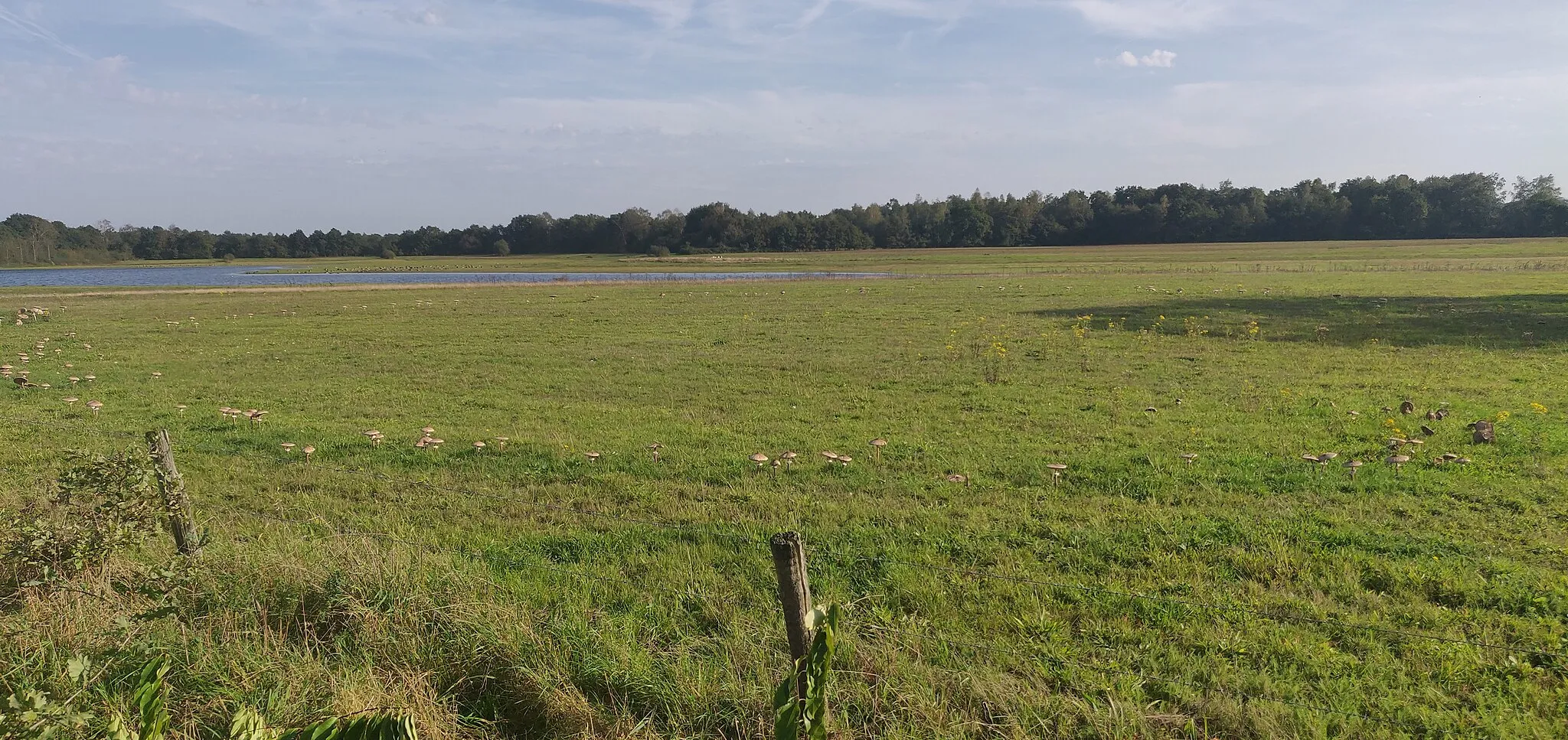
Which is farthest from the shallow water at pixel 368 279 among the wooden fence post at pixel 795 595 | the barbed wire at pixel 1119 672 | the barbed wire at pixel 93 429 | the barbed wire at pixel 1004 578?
the wooden fence post at pixel 795 595

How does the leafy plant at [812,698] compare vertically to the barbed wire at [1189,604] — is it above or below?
above

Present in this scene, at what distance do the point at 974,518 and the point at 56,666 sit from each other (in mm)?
6767

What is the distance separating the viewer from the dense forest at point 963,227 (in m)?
112

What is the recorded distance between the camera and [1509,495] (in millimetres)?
7840

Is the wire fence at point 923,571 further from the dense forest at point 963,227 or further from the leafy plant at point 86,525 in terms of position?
the dense forest at point 963,227

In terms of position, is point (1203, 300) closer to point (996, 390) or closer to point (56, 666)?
point (996, 390)

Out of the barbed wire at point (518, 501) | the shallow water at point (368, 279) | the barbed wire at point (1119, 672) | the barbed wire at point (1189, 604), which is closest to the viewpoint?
the barbed wire at point (1119, 672)

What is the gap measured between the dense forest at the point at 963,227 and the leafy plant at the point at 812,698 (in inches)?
5315

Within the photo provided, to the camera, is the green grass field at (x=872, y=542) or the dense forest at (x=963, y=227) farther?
the dense forest at (x=963, y=227)

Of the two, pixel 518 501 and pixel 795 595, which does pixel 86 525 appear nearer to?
pixel 518 501

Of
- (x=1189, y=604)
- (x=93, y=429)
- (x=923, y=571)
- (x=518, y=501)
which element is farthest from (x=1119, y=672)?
(x=93, y=429)

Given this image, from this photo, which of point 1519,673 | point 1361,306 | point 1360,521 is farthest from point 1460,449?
point 1361,306

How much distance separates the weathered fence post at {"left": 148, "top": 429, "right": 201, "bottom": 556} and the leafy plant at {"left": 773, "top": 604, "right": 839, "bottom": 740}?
4782 mm

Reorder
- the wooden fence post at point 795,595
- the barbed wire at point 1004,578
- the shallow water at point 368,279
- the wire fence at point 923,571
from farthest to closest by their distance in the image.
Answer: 1. the shallow water at point 368,279
2. the barbed wire at point 1004,578
3. the wire fence at point 923,571
4. the wooden fence post at point 795,595
